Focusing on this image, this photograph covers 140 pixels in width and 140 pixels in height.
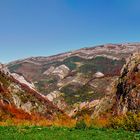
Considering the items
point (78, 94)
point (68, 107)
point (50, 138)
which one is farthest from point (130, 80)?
point (78, 94)

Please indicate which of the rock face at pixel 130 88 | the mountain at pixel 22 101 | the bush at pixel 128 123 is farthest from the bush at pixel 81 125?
the mountain at pixel 22 101

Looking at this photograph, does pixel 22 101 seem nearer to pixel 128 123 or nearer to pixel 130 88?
pixel 130 88

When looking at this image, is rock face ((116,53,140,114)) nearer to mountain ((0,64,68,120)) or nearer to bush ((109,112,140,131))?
mountain ((0,64,68,120))

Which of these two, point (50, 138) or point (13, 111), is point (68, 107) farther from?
point (50, 138)

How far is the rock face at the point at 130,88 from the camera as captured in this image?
60.4 meters

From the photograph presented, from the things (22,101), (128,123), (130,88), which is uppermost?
(130,88)

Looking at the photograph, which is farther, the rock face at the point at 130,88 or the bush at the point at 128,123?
the rock face at the point at 130,88

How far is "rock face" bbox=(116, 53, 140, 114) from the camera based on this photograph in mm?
60438

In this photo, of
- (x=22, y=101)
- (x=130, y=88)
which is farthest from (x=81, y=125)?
(x=22, y=101)

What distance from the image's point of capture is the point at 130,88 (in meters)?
64.8

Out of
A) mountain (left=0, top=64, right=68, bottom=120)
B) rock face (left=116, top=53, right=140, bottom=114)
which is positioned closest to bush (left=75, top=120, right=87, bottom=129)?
rock face (left=116, top=53, right=140, bottom=114)

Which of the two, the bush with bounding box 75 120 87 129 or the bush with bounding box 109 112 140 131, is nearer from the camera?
the bush with bounding box 109 112 140 131

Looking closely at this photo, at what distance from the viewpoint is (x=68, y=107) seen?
15025 cm

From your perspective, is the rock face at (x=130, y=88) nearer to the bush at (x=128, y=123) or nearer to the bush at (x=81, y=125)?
the bush at (x=128, y=123)
